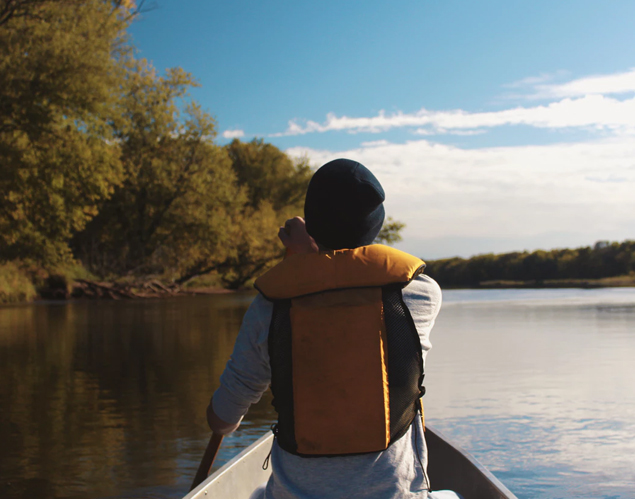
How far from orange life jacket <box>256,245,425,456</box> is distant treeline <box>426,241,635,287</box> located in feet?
125

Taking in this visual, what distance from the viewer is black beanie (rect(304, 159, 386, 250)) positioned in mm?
1531

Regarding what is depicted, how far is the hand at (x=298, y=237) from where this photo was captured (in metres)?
1.73

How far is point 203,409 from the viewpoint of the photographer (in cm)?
611

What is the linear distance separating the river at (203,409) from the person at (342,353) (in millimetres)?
2614

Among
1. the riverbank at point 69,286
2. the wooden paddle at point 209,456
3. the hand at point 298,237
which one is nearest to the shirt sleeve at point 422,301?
the hand at point 298,237

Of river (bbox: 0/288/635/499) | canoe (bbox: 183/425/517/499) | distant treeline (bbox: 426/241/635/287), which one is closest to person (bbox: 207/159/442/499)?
canoe (bbox: 183/425/517/499)

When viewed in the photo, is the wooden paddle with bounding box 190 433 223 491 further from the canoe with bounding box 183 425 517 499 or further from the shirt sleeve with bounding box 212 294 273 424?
the shirt sleeve with bounding box 212 294 273 424

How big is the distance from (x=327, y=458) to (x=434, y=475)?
184 cm

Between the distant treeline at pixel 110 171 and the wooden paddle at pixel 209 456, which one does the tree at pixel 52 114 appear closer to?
the distant treeline at pixel 110 171

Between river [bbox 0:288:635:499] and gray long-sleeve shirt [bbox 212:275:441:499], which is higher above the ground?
gray long-sleeve shirt [bbox 212:275:441:499]

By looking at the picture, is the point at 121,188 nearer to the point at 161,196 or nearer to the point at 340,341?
the point at 161,196

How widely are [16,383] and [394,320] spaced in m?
7.24

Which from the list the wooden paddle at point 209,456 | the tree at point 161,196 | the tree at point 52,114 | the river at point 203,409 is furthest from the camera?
the tree at point 161,196

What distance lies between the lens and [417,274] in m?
1.55
